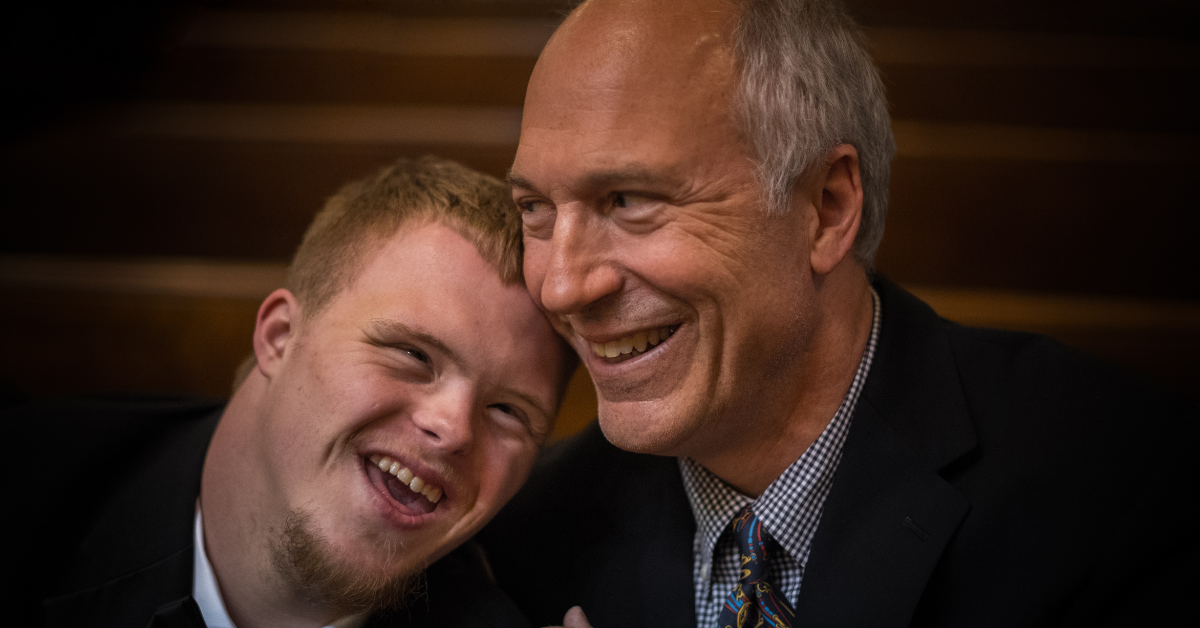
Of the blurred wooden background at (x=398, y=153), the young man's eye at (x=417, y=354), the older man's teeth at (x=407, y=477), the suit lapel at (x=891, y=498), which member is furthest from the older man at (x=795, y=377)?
the blurred wooden background at (x=398, y=153)

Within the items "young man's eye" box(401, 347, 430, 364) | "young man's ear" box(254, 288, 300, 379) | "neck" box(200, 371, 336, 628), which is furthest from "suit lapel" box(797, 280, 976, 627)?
"young man's ear" box(254, 288, 300, 379)

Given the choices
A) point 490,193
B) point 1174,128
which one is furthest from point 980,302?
point 490,193

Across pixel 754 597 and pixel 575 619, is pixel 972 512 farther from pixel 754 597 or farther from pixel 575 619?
pixel 575 619

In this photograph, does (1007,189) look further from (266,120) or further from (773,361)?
(266,120)

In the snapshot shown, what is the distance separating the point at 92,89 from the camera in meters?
3.23

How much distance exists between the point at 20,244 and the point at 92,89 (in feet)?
2.07

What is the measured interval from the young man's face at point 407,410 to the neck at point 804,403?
1.28 feet

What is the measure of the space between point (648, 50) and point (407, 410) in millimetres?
759

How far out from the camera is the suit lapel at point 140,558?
5.46 ft

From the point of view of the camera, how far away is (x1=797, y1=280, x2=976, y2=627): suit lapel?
5.02ft

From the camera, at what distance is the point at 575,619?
1694 millimetres

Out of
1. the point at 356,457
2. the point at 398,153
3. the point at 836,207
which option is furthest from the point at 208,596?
the point at 398,153

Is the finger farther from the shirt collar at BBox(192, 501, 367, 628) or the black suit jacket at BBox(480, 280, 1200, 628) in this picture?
the shirt collar at BBox(192, 501, 367, 628)

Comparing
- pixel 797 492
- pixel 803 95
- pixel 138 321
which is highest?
pixel 803 95
